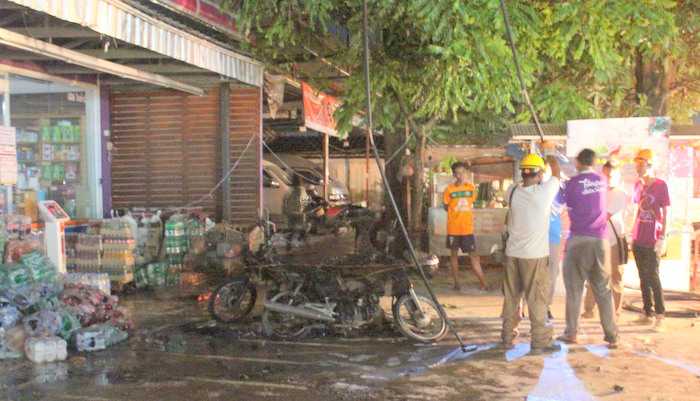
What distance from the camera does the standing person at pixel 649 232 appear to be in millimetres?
7395

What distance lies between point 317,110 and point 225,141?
7.17 ft

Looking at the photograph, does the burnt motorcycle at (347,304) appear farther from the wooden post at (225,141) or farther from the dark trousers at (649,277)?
the wooden post at (225,141)

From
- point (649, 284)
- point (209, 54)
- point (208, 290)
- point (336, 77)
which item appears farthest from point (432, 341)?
point (336, 77)

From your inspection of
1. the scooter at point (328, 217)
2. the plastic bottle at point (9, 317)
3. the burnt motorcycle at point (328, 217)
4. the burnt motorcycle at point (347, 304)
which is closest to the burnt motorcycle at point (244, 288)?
the burnt motorcycle at point (347, 304)

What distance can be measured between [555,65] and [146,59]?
6.15m

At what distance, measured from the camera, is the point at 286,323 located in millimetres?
7043

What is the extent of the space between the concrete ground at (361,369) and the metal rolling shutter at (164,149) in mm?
4322

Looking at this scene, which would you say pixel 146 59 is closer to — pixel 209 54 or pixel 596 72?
pixel 209 54

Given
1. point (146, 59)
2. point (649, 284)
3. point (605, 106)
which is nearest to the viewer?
point (649, 284)

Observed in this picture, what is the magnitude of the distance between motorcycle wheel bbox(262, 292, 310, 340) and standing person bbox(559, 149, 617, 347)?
2.75m

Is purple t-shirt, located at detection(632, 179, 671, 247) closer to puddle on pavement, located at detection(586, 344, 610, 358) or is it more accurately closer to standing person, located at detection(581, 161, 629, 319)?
standing person, located at detection(581, 161, 629, 319)

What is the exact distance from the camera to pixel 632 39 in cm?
803

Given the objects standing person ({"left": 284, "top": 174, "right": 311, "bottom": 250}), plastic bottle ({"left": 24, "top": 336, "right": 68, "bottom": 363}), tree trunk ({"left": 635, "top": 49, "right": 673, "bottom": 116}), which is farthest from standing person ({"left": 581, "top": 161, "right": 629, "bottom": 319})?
standing person ({"left": 284, "top": 174, "right": 311, "bottom": 250})

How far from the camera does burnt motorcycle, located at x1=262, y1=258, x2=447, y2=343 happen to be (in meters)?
6.80
